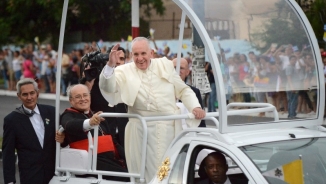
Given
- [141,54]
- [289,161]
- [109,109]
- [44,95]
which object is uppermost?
[141,54]

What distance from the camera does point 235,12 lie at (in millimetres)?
6609

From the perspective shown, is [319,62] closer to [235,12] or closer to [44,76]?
[235,12]

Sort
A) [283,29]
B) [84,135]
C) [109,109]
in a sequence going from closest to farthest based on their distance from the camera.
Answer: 1. [283,29]
2. [84,135]
3. [109,109]

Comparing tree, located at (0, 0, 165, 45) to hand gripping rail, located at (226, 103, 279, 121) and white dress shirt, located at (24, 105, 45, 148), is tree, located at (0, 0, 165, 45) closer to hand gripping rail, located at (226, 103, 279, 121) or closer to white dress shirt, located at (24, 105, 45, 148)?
white dress shirt, located at (24, 105, 45, 148)

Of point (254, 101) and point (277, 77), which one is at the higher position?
point (277, 77)

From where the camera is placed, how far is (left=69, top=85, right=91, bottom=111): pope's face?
24.3ft

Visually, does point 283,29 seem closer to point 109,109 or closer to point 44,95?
point 109,109

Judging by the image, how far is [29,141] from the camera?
294 inches

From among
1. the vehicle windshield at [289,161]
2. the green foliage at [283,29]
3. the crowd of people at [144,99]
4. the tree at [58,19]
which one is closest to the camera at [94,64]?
the crowd of people at [144,99]

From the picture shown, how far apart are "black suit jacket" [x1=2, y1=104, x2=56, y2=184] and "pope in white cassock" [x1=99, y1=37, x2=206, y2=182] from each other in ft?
2.81

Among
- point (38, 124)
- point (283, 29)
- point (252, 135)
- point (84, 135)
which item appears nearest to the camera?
point (252, 135)

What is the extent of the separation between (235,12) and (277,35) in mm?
430

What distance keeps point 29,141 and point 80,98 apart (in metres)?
0.64

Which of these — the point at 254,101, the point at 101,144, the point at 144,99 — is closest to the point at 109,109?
the point at 101,144
